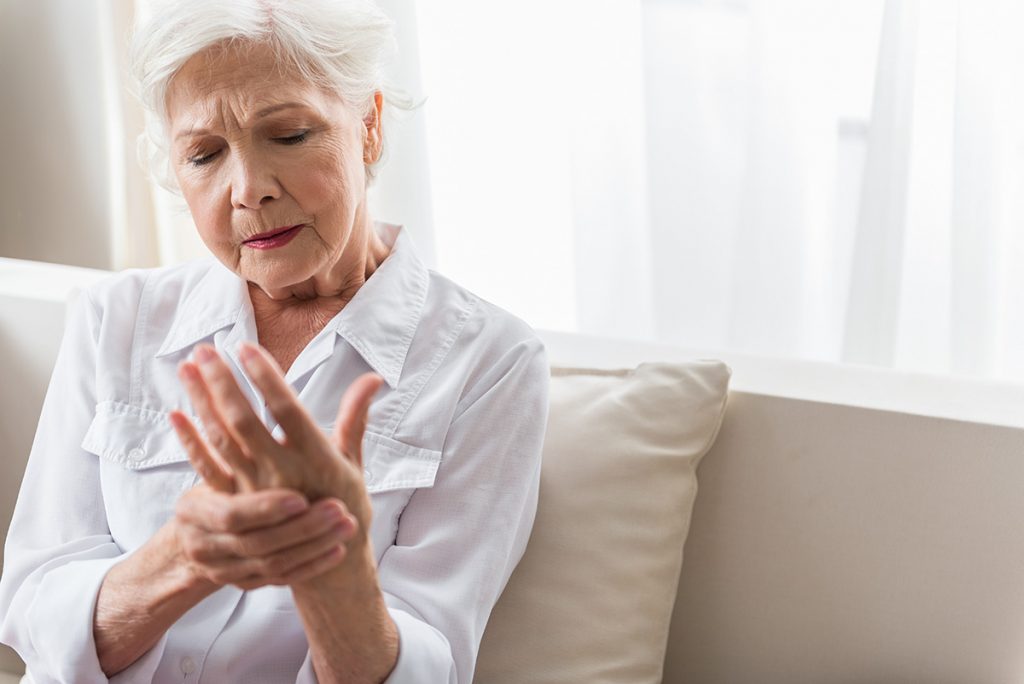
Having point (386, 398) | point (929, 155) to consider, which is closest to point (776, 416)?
point (386, 398)

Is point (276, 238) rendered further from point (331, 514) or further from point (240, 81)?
point (331, 514)

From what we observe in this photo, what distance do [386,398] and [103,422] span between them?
1.09 feet

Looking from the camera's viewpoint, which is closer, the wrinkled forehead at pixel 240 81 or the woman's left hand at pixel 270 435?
the woman's left hand at pixel 270 435

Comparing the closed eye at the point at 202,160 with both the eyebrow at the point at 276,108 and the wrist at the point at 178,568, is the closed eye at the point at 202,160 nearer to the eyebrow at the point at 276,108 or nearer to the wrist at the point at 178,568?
the eyebrow at the point at 276,108

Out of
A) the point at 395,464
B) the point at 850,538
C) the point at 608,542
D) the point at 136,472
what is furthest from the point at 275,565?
the point at 850,538

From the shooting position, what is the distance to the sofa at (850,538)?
1.37m

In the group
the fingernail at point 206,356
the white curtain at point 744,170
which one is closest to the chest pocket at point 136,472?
the fingernail at point 206,356

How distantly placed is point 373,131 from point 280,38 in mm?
190

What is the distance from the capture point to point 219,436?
0.95 meters

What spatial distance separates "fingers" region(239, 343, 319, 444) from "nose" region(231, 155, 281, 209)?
1.34ft

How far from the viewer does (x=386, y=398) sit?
1.33 m

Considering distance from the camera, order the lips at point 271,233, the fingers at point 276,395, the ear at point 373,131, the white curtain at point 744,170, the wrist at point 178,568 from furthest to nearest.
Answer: the white curtain at point 744,170, the ear at point 373,131, the lips at point 271,233, the wrist at point 178,568, the fingers at point 276,395

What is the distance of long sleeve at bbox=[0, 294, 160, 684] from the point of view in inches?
48.2

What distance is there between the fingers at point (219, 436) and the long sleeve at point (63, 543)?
37 cm
